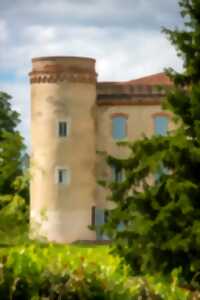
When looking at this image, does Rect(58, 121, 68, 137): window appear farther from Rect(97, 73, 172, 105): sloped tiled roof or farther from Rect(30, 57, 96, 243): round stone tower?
Rect(97, 73, 172, 105): sloped tiled roof

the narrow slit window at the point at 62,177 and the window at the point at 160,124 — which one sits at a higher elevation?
the window at the point at 160,124

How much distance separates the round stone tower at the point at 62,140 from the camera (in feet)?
184

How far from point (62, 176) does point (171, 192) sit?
38.9 metres

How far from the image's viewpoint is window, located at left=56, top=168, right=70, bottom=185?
56.8m

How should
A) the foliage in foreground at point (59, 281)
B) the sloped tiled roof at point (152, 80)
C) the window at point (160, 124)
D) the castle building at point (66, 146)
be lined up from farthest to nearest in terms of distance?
1. the sloped tiled roof at point (152, 80)
2. the window at point (160, 124)
3. the castle building at point (66, 146)
4. the foliage in foreground at point (59, 281)

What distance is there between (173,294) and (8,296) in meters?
1.45

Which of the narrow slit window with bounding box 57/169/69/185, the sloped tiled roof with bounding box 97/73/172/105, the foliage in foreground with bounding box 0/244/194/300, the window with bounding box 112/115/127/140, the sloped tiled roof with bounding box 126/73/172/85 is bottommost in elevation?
the narrow slit window with bounding box 57/169/69/185

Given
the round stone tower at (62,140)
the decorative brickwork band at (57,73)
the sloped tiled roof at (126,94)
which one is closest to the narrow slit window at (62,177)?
the round stone tower at (62,140)

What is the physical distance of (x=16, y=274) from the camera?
5820 mm

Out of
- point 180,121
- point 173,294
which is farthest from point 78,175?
point 173,294

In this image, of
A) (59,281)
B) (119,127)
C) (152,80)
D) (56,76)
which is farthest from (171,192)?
(152,80)

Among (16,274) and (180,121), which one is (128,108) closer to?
(180,121)

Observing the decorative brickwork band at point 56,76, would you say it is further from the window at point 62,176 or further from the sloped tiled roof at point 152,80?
the sloped tiled roof at point 152,80

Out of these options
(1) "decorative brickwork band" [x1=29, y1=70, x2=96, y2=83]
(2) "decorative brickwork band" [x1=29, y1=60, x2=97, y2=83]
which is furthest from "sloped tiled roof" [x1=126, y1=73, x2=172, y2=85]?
(2) "decorative brickwork band" [x1=29, y1=60, x2=97, y2=83]
